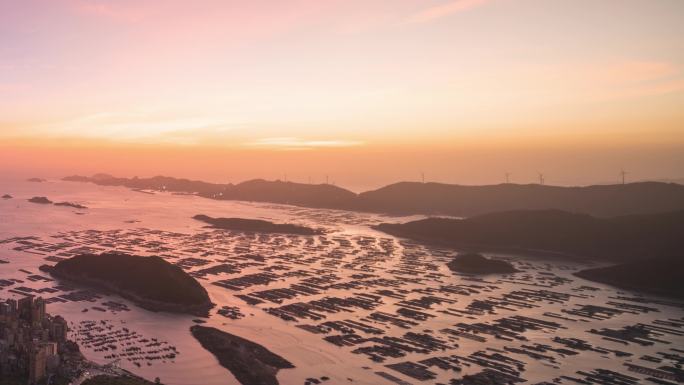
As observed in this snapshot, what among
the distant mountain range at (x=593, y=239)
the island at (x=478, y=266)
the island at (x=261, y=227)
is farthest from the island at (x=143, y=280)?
the distant mountain range at (x=593, y=239)

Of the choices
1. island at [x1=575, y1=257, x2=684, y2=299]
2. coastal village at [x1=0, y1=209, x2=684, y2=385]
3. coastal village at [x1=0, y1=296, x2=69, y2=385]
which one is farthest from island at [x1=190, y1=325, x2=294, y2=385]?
island at [x1=575, y1=257, x2=684, y2=299]

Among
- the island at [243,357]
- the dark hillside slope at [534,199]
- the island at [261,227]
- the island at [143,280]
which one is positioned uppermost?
the dark hillside slope at [534,199]

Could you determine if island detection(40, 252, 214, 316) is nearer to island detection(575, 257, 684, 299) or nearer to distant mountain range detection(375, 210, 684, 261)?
island detection(575, 257, 684, 299)

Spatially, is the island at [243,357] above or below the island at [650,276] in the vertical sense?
below

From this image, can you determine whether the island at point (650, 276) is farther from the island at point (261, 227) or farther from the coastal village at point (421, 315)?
the island at point (261, 227)

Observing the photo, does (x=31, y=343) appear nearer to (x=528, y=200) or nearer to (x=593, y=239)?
(x=593, y=239)

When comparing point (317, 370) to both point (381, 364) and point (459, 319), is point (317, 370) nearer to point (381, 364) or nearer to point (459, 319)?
point (381, 364)
